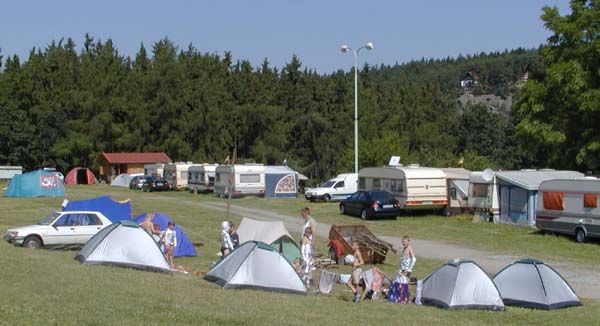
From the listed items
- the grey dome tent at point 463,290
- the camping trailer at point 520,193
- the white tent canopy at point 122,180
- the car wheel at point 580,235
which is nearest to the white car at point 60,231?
the grey dome tent at point 463,290

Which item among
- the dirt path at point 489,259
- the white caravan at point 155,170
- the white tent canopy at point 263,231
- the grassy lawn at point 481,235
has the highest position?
the white caravan at point 155,170

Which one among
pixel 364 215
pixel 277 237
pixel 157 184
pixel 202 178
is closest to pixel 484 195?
pixel 364 215

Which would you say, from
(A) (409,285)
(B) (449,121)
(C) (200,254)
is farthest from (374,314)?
(B) (449,121)

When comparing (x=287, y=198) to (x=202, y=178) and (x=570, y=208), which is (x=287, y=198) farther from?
(x=570, y=208)

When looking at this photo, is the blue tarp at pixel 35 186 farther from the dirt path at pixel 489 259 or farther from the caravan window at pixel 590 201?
the caravan window at pixel 590 201

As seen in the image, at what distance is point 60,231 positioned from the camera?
23.6m

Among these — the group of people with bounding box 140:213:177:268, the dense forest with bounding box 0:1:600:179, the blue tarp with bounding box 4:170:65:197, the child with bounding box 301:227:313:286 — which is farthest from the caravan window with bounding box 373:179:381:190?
the dense forest with bounding box 0:1:600:179

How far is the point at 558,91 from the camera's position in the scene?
3731cm

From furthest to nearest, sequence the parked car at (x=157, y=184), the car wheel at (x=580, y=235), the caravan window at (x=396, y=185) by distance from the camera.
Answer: the parked car at (x=157, y=184) < the caravan window at (x=396, y=185) < the car wheel at (x=580, y=235)

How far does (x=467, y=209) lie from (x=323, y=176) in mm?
54546

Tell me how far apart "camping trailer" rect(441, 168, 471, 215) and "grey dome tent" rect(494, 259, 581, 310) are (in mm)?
21139

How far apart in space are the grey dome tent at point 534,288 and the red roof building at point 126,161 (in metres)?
66.6

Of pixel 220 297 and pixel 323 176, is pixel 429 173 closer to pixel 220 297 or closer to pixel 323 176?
pixel 220 297

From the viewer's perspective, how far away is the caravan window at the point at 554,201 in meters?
28.3
